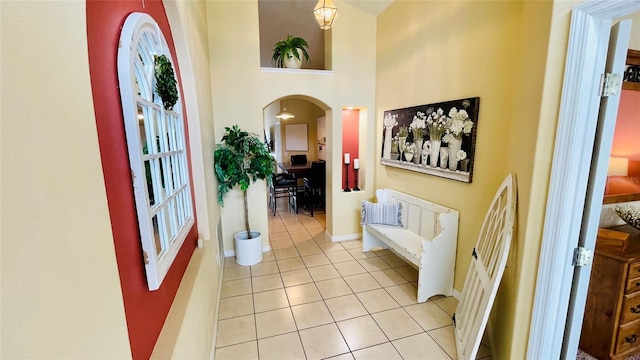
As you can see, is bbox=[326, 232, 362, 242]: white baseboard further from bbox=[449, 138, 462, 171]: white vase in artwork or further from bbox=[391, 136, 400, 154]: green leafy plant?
bbox=[449, 138, 462, 171]: white vase in artwork

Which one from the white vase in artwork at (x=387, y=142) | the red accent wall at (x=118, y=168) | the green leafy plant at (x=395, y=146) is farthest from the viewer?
the white vase in artwork at (x=387, y=142)

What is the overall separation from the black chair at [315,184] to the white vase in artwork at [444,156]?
3108 mm

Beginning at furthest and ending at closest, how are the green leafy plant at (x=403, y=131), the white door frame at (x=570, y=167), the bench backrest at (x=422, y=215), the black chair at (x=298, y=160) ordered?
the black chair at (x=298, y=160), the green leafy plant at (x=403, y=131), the bench backrest at (x=422, y=215), the white door frame at (x=570, y=167)

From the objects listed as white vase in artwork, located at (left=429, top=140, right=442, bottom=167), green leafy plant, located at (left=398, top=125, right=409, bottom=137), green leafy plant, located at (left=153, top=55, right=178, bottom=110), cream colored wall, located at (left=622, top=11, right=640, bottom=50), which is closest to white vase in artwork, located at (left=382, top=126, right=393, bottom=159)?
green leafy plant, located at (left=398, top=125, right=409, bottom=137)

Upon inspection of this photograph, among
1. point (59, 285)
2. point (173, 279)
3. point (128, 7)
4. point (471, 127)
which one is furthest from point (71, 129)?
point (471, 127)

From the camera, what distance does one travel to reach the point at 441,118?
2.72 meters

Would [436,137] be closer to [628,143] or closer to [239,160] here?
[628,143]

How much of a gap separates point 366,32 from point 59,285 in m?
4.25

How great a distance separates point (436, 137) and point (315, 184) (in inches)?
128

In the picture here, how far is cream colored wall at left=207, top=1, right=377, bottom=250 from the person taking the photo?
11.2 feet

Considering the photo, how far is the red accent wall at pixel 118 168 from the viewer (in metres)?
0.75

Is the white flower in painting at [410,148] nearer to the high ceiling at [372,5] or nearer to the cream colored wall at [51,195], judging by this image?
the high ceiling at [372,5]

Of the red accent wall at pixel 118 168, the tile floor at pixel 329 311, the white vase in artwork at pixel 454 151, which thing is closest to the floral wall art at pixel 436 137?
the white vase in artwork at pixel 454 151

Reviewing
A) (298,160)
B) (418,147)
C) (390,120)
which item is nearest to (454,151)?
(418,147)
